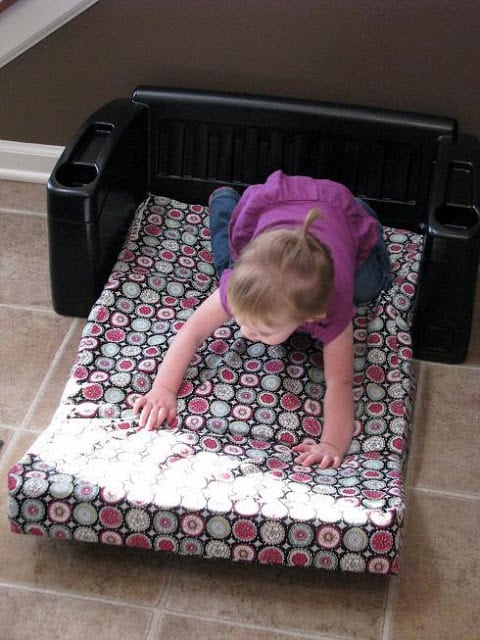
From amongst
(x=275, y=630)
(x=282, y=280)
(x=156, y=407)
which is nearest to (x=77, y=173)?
(x=156, y=407)

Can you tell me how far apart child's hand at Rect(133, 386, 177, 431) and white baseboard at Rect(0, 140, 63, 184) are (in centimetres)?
86

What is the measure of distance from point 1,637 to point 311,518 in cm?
48

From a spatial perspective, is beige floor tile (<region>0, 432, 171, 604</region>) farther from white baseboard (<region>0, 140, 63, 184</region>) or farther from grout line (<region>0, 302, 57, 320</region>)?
white baseboard (<region>0, 140, 63, 184</region>)

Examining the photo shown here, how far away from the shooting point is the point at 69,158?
200 cm

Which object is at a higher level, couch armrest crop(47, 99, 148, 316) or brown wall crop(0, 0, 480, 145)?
brown wall crop(0, 0, 480, 145)

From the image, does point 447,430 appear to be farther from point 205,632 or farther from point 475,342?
point 205,632

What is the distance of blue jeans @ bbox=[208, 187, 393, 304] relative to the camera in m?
2.00

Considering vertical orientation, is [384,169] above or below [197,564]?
above

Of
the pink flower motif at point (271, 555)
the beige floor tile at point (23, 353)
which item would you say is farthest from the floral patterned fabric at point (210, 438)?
the beige floor tile at point (23, 353)

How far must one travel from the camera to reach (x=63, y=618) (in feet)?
5.01

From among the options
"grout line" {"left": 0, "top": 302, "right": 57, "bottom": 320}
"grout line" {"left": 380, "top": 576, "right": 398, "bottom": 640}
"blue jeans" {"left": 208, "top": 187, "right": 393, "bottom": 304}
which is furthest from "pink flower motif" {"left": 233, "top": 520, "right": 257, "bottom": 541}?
"grout line" {"left": 0, "top": 302, "right": 57, "bottom": 320}

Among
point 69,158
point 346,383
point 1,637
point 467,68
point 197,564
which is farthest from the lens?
point 467,68

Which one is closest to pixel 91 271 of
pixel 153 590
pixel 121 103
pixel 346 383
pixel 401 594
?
pixel 121 103

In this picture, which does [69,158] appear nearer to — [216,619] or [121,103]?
[121,103]
